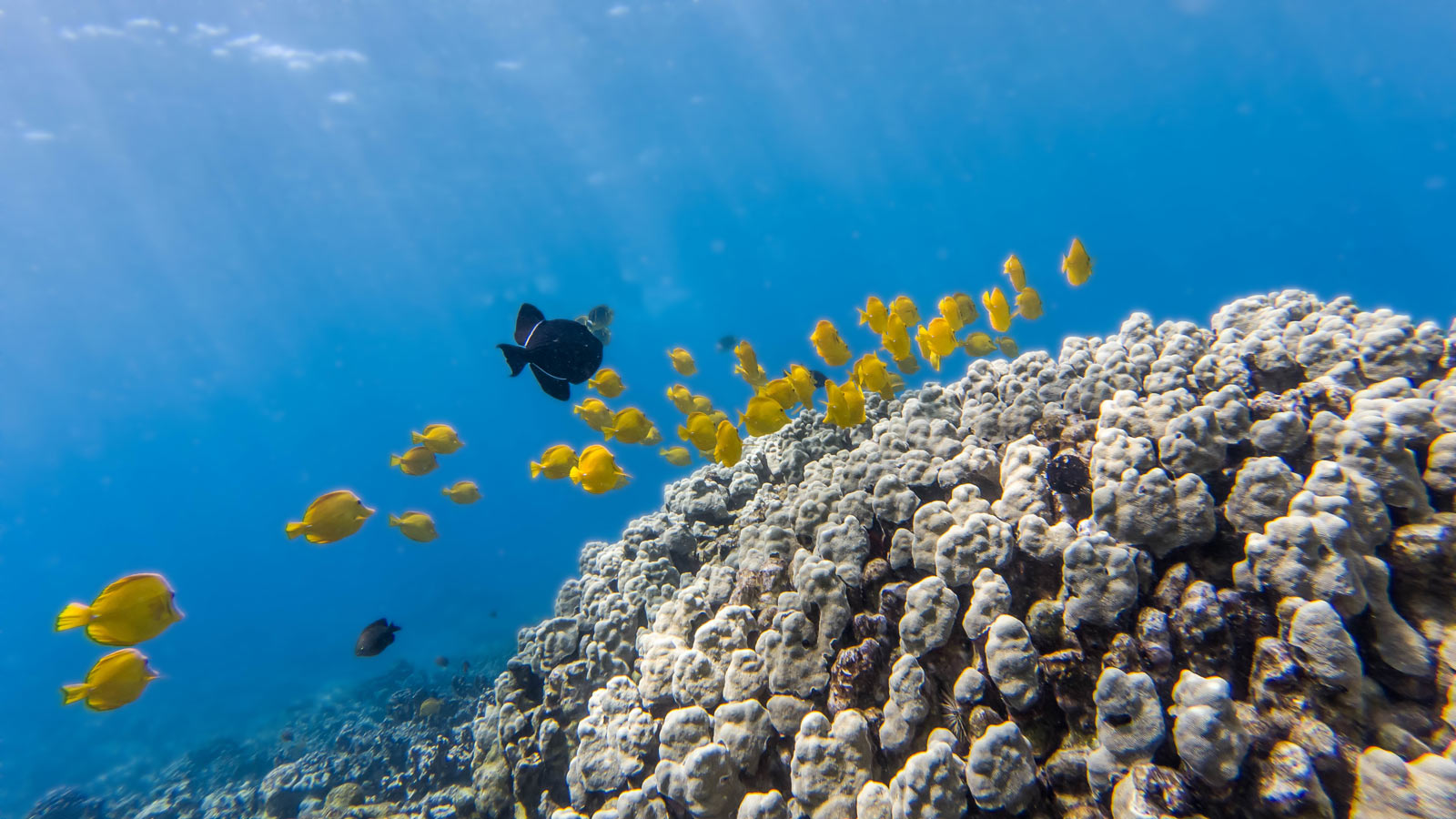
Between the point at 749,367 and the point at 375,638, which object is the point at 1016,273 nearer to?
the point at 749,367

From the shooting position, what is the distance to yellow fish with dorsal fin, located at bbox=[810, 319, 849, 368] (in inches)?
223

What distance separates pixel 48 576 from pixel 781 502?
414 ft

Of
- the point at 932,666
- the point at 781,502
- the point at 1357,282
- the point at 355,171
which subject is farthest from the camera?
the point at 1357,282

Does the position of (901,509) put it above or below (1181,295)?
below

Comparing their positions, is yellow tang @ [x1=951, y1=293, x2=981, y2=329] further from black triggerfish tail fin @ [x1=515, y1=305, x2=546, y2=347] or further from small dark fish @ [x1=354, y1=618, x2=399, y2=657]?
small dark fish @ [x1=354, y1=618, x2=399, y2=657]

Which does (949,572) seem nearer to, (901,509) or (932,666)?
(932,666)

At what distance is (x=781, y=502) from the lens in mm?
4746

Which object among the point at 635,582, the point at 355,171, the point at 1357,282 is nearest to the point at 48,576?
the point at 355,171

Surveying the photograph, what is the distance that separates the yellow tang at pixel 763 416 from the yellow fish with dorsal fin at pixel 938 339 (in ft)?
7.18

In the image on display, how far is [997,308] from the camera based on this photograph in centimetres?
612

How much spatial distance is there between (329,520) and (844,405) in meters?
4.73

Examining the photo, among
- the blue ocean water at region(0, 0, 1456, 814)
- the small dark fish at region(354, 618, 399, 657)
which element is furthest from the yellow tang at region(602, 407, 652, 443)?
the blue ocean water at region(0, 0, 1456, 814)

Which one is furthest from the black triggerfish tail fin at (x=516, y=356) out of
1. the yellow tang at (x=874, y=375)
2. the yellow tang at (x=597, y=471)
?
the yellow tang at (x=874, y=375)

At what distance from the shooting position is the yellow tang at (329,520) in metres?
5.12
